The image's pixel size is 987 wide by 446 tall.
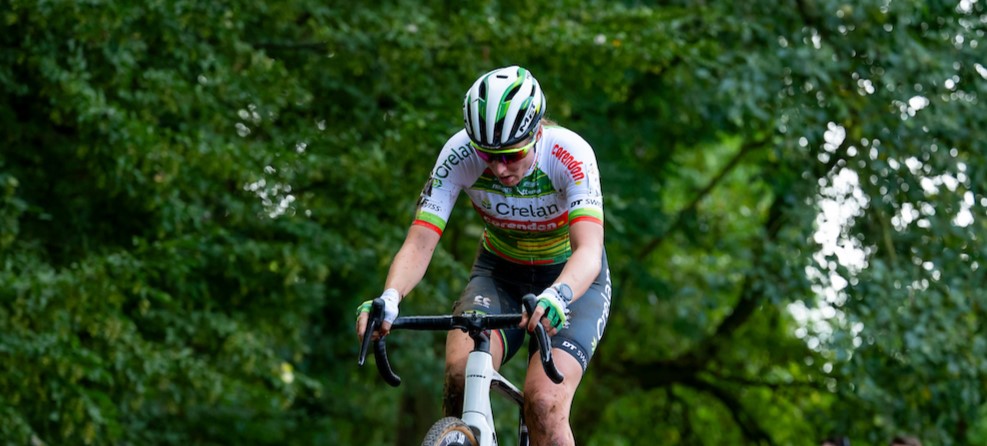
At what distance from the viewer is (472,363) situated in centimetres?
509

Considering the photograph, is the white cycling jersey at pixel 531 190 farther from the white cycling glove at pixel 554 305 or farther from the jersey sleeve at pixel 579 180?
the white cycling glove at pixel 554 305

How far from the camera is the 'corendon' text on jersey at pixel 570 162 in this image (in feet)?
17.5

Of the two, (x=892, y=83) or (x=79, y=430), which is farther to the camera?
(x=892, y=83)

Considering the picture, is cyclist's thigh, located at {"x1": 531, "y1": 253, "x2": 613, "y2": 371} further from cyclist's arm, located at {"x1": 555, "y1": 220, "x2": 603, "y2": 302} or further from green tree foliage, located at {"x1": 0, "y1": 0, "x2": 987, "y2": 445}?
green tree foliage, located at {"x1": 0, "y1": 0, "x2": 987, "y2": 445}

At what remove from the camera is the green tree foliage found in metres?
9.81

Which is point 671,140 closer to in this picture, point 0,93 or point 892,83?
point 892,83

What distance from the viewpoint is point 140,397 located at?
10.0 m

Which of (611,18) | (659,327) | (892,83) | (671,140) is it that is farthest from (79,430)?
(659,327)

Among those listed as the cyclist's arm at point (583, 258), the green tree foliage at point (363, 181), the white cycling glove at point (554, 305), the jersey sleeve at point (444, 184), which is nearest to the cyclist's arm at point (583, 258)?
the cyclist's arm at point (583, 258)

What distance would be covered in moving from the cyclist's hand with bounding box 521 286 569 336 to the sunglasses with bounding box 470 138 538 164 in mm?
621

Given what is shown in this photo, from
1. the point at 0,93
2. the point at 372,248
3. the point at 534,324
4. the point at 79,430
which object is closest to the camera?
the point at 534,324

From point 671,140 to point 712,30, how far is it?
12.9ft

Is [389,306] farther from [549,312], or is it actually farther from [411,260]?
[549,312]

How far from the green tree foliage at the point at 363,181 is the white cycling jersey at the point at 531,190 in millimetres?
4366
